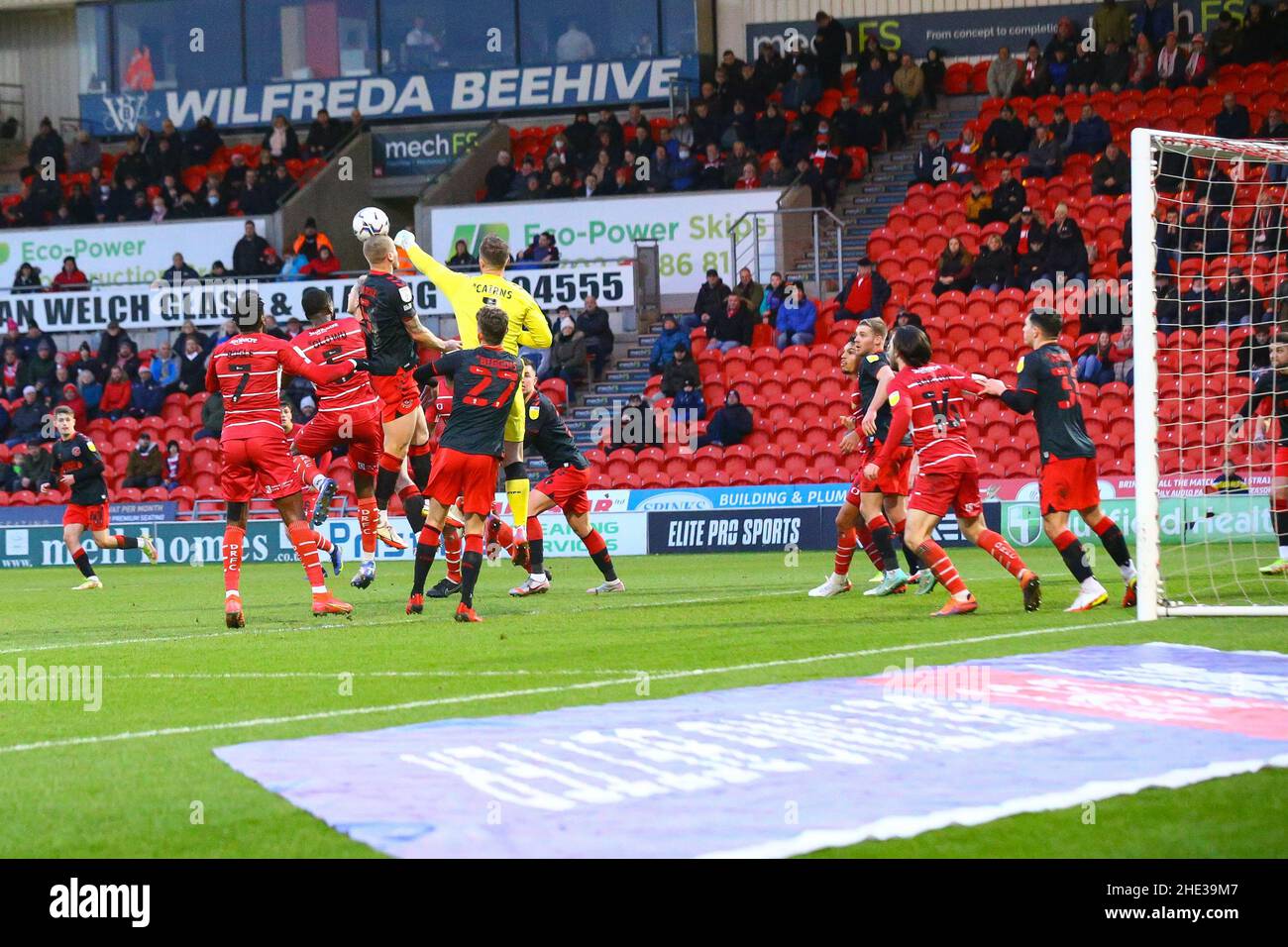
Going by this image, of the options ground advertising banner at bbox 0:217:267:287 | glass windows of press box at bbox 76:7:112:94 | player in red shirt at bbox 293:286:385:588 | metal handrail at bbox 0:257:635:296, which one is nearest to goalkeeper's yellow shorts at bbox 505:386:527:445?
player in red shirt at bbox 293:286:385:588

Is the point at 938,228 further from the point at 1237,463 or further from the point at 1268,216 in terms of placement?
the point at 1237,463

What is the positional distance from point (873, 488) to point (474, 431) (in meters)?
3.54

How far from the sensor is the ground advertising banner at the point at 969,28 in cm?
3083

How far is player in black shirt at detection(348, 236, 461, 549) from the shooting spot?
41.8 feet

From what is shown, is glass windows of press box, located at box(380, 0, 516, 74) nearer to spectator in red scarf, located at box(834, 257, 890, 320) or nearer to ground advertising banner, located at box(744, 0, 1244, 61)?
ground advertising banner, located at box(744, 0, 1244, 61)

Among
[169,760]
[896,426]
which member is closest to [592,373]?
[896,426]

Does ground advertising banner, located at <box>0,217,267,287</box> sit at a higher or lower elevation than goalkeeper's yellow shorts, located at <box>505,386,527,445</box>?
higher

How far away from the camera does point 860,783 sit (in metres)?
5.36

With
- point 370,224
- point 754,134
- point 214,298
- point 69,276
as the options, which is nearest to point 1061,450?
point 370,224

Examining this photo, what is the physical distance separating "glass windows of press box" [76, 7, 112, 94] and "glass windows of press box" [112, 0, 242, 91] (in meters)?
0.25

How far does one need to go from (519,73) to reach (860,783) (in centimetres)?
2943

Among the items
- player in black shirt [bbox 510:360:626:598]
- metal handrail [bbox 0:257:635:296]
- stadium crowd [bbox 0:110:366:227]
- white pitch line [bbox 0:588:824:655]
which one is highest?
stadium crowd [bbox 0:110:366:227]

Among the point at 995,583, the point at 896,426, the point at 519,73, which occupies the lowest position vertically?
the point at 995,583

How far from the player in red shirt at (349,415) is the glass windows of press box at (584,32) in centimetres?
2068
